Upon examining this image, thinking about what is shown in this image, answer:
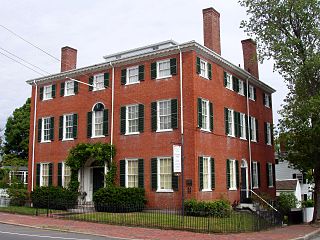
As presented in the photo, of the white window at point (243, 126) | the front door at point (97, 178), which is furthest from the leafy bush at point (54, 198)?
the white window at point (243, 126)

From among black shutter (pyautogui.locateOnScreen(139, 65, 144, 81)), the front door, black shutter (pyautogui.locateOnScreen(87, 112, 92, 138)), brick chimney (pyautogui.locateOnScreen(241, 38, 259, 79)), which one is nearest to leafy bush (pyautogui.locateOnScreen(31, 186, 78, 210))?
the front door

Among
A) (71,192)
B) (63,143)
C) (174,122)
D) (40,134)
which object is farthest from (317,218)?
(40,134)

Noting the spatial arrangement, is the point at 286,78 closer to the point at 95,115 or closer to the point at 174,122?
the point at 174,122

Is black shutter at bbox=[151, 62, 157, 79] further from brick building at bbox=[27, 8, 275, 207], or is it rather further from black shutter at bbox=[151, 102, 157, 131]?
black shutter at bbox=[151, 102, 157, 131]

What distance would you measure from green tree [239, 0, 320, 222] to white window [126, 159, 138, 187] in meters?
9.47

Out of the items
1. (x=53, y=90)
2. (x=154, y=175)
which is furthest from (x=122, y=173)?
(x=53, y=90)

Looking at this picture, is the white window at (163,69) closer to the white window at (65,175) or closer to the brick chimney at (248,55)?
the white window at (65,175)

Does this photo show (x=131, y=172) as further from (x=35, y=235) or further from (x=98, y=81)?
(x=35, y=235)

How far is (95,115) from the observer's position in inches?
1144

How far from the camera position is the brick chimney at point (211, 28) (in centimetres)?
2731

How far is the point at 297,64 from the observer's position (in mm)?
25797

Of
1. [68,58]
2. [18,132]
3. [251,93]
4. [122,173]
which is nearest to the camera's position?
[122,173]

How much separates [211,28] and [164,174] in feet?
33.1

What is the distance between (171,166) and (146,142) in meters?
2.41
